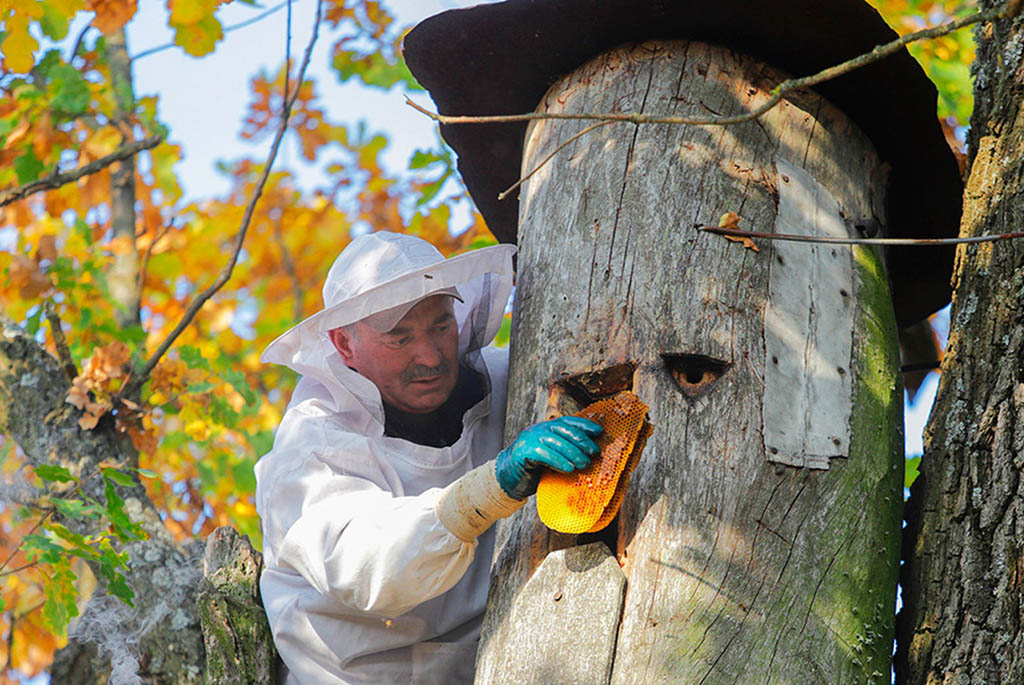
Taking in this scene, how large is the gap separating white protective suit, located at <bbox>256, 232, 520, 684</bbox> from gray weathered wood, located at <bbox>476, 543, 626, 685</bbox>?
217 millimetres

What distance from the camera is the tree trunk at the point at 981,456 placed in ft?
7.38

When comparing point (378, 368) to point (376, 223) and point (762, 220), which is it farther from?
point (376, 223)

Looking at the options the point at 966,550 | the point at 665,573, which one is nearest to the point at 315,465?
the point at 665,573

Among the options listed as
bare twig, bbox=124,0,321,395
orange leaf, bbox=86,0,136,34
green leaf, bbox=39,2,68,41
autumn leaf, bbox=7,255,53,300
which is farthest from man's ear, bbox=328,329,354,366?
autumn leaf, bbox=7,255,53,300

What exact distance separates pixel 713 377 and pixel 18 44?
3.13 meters

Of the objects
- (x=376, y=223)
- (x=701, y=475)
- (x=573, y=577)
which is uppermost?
(x=376, y=223)

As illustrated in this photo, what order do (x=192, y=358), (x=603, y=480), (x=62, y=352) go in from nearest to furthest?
(x=603, y=480) < (x=62, y=352) < (x=192, y=358)

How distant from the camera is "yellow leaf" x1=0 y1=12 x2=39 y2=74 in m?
4.13

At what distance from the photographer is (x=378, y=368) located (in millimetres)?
3516

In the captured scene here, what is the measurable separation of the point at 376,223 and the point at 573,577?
7214mm

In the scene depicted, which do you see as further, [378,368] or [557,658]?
[378,368]

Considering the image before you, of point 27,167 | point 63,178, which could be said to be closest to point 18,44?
point 63,178

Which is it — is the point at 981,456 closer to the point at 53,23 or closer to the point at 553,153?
the point at 553,153

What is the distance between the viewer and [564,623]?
93.6 inches
